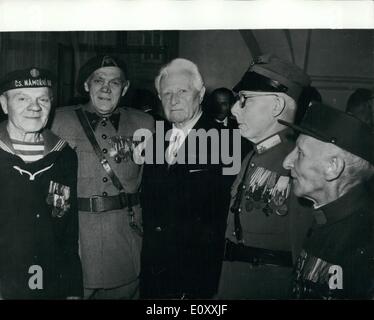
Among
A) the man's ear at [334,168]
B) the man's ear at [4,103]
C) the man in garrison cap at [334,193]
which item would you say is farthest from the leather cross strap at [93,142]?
the man's ear at [334,168]

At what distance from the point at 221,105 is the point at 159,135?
0.43m

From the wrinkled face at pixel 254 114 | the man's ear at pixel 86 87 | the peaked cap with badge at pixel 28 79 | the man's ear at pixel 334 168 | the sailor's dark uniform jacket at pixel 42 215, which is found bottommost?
the sailor's dark uniform jacket at pixel 42 215

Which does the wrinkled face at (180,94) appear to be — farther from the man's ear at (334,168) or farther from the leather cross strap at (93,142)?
the man's ear at (334,168)

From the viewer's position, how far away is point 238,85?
10.1ft

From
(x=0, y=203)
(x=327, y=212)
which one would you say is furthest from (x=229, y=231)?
(x=0, y=203)

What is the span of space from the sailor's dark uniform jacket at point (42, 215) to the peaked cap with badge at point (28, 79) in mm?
255

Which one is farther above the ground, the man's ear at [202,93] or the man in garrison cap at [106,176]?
the man's ear at [202,93]

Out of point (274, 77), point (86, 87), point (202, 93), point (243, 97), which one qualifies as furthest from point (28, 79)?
point (274, 77)

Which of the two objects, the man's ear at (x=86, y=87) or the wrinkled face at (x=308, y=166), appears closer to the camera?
the wrinkled face at (x=308, y=166)

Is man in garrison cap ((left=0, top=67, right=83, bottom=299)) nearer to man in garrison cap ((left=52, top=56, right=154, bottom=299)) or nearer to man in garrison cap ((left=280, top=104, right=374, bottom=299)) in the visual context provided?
man in garrison cap ((left=52, top=56, right=154, bottom=299))

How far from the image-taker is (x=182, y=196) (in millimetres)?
3090

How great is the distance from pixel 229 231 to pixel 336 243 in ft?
2.03

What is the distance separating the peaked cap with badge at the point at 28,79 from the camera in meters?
3.10

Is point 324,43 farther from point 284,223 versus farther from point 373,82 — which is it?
point 284,223
